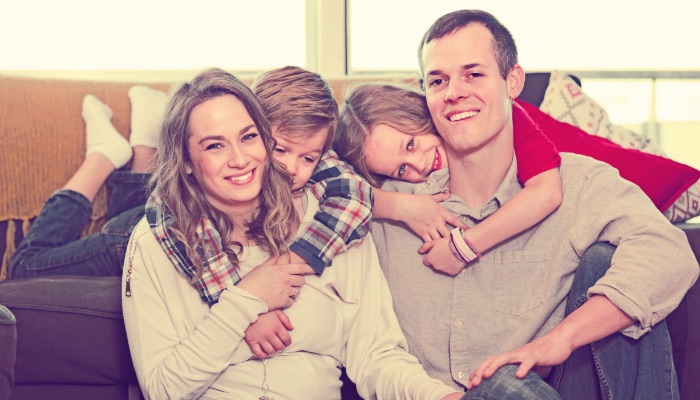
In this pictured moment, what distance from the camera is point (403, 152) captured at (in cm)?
168

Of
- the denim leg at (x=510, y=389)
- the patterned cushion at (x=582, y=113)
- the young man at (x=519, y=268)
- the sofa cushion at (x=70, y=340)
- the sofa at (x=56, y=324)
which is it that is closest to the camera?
the denim leg at (x=510, y=389)

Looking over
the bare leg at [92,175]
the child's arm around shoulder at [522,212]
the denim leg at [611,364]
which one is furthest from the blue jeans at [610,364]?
the bare leg at [92,175]

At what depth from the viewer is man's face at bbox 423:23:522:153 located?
5.14ft

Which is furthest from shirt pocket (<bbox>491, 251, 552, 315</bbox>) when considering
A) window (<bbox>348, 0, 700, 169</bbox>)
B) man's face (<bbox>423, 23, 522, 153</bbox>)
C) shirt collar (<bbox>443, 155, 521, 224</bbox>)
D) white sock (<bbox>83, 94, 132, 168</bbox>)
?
window (<bbox>348, 0, 700, 169</bbox>)

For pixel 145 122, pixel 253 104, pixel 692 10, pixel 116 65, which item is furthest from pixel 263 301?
pixel 692 10

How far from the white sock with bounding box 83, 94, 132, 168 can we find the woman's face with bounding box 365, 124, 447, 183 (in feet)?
2.90

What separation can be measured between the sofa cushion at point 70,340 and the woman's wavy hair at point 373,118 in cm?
63

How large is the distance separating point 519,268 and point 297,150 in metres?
0.52

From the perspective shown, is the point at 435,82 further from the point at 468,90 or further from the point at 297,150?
the point at 297,150

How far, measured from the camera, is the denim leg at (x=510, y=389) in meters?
1.10

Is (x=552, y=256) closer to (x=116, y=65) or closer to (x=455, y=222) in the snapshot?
(x=455, y=222)

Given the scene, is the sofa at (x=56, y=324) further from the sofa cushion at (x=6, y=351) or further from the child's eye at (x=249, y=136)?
the child's eye at (x=249, y=136)

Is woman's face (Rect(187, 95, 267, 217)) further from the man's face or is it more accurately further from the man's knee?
the man's knee

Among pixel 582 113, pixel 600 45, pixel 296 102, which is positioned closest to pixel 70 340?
pixel 296 102
